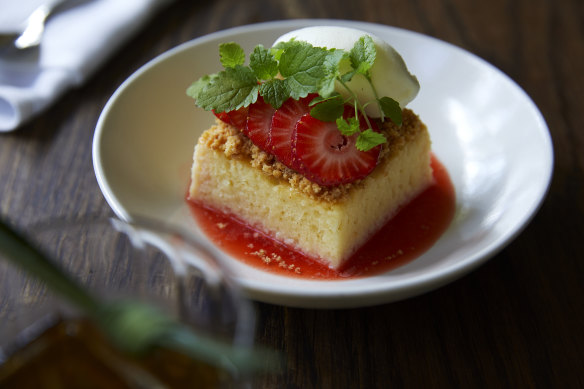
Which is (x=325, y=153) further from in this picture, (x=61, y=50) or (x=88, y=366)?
(x=61, y=50)

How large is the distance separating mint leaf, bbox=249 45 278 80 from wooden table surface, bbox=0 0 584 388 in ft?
2.26

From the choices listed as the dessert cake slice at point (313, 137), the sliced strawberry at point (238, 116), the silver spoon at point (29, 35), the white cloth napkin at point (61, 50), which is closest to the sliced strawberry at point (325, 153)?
the dessert cake slice at point (313, 137)

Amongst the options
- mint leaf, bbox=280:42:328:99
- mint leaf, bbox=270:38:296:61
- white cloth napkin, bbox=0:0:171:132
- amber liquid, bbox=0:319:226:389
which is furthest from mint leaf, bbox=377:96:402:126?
white cloth napkin, bbox=0:0:171:132

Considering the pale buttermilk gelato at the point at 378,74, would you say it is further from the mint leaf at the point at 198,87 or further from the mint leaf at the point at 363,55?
the mint leaf at the point at 198,87

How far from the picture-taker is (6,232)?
36.3 inches

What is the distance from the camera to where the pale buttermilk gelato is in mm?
1857

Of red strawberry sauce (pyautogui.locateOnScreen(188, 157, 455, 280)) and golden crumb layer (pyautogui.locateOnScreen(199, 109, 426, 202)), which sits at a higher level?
golden crumb layer (pyautogui.locateOnScreen(199, 109, 426, 202))

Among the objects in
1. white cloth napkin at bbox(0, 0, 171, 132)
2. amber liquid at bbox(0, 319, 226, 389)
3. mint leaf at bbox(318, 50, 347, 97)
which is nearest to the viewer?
amber liquid at bbox(0, 319, 226, 389)

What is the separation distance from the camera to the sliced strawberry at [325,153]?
5.86 ft

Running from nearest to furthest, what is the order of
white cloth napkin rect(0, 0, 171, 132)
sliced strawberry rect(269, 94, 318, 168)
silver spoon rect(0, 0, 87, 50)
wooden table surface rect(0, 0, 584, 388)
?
wooden table surface rect(0, 0, 584, 388)
sliced strawberry rect(269, 94, 318, 168)
white cloth napkin rect(0, 0, 171, 132)
silver spoon rect(0, 0, 87, 50)

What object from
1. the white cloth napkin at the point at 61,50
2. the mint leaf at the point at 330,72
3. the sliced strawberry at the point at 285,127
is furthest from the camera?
the white cloth napkin at the point at 61,50

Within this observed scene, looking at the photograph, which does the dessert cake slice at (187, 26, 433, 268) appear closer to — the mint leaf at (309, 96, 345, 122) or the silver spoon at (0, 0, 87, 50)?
the mint leaf at (309, 96, 345, 122)

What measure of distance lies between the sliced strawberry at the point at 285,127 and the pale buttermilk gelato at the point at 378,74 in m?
0.14

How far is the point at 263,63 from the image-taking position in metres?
1.85
